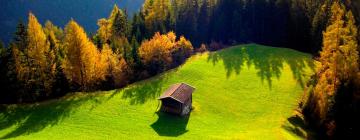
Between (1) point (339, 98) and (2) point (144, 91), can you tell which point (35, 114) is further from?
(1) point (339, 98)

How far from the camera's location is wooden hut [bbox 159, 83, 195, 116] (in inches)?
2544

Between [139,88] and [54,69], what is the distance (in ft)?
52.6

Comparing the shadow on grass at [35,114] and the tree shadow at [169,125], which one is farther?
the shadow on grass at [35,114]

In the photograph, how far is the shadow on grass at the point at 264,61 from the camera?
8500 centimetres

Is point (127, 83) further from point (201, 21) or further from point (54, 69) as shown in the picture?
point (201, 21)

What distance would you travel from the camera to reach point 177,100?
63781 mm

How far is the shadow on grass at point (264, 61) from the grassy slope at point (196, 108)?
209mm

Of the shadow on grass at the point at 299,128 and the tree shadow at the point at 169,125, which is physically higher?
the tree shadow at the point at 169,125

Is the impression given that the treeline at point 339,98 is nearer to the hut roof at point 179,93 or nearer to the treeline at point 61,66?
the hut roof at point 179,93

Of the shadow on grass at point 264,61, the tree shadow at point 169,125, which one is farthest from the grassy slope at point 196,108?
the shadow on grass at point 264,61

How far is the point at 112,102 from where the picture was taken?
69062mm

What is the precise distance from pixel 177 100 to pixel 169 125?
13.5ft

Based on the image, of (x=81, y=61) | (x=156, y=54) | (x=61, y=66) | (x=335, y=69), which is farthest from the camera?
(x=156, y=54)

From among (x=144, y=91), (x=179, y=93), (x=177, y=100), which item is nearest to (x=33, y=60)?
(x=144, y=91)
